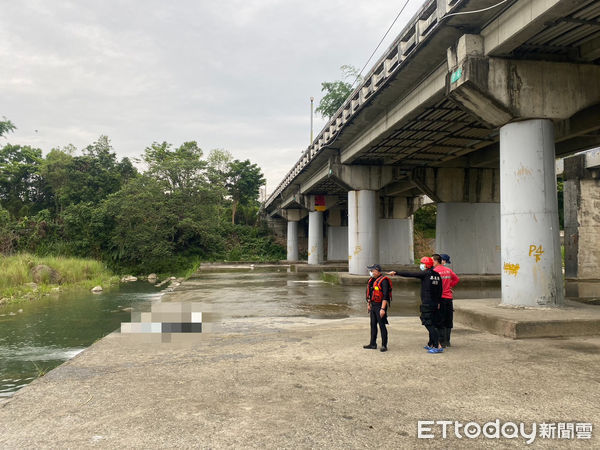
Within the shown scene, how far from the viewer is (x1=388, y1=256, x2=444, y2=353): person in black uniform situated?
7.36 meters

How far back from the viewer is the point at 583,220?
2345cm

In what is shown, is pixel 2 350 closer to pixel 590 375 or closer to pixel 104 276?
pixel 590 375

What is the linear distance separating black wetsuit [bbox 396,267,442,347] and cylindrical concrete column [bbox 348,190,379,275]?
675 inches

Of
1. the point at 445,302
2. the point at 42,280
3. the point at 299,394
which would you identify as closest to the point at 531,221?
the point at 445,302

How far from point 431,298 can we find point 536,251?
4.40 metres

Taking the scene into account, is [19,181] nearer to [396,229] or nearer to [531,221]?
[396,229]

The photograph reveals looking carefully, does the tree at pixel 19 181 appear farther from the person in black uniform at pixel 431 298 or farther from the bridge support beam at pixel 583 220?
the person in black uniform at pixel 431 298

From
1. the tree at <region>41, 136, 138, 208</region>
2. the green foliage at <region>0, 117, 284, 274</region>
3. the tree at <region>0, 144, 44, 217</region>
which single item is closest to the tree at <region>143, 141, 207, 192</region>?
the green foliage at <region>0, 117, 284, 274</region>

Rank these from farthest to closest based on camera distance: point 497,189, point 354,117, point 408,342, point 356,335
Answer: point 497,189, point 354,117, point 356,335, point 408,342

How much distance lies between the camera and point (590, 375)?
5906 mm

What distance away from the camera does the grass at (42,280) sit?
906 inches

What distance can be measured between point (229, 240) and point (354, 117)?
44106 mm

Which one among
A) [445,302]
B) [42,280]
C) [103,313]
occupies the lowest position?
[103,313]

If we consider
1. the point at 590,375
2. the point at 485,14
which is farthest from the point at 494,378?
the point at 485,14
